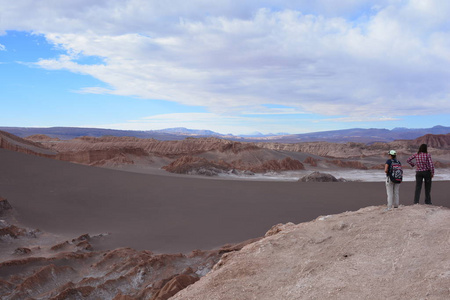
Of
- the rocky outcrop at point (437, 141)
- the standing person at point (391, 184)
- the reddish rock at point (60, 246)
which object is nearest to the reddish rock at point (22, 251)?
the reddish rock at point (60, 246)

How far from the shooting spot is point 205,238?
6.50 metres

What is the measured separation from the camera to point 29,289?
4027mm

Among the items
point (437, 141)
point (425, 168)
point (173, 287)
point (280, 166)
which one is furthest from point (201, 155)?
point (437, 141)

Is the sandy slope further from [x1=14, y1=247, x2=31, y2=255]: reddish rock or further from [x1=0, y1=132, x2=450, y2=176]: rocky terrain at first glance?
[x1=0, y1=132, x2=450, y2=176]: rocky terrain

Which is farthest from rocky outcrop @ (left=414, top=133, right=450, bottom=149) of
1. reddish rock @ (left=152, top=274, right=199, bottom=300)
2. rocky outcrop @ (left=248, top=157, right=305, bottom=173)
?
reddish rock @ (left=152, top=274, right=199, bottom=300)

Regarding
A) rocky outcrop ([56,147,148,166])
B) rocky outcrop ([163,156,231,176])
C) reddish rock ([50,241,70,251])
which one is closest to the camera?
reddish rock ([50,241,70,251])

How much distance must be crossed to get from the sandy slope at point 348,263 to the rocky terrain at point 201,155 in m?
19.2

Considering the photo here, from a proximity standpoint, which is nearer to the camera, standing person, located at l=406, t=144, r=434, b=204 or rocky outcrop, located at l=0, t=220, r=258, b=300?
rocky outcrop, located at l=0, t=220, r=258, b=300

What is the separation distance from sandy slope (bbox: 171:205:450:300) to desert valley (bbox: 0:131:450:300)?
1 centimetres

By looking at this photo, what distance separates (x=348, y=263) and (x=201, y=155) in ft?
102

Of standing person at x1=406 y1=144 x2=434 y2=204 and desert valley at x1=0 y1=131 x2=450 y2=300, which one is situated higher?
standing person at x1=406 y1=144 x2=434 y2=204

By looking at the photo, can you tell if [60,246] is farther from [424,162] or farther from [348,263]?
[424,162]

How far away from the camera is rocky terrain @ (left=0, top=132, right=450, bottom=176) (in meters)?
24.0

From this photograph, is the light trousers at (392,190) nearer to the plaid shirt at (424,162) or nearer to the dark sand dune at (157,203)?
the plaid shirt at (424,162)
